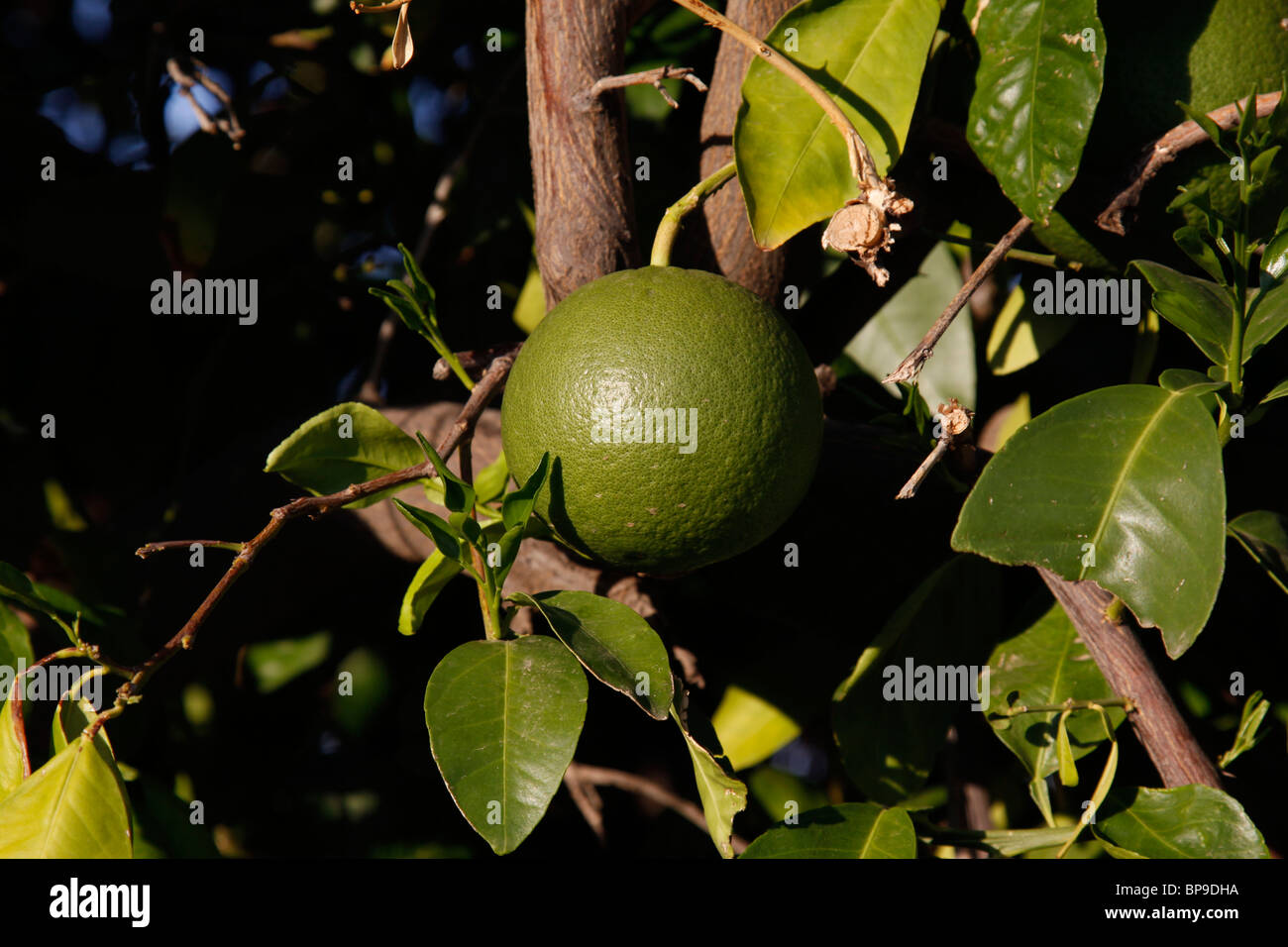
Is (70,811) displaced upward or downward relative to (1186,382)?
downward

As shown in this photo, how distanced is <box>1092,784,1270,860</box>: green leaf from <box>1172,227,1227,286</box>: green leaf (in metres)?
0.41

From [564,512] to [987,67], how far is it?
1.68 ft

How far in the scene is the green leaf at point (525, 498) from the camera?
2.46ft

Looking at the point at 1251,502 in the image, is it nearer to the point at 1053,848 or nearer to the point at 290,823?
the point at 1053,848

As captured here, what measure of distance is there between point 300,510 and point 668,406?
0.30 metres

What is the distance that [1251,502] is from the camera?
104 centimetres

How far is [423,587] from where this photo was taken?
83 centimetres

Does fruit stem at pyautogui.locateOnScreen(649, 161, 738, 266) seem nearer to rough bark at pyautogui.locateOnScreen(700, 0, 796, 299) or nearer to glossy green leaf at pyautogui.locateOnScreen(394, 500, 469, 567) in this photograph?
rough bark at pyautogui.locateOnScreen(700, 0, 796, 299)

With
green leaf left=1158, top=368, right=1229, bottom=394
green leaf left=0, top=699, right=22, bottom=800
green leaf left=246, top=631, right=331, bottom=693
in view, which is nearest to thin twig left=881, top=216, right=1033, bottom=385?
green leaf left=1158, top=368, right=1229, bottom=394

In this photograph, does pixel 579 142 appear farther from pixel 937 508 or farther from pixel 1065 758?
pixel 1065 758

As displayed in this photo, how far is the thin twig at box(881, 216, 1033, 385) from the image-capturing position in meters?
0.69

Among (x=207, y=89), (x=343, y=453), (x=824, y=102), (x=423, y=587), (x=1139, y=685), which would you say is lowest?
(x=1139, y=685)

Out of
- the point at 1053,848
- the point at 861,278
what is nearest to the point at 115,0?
the point at 861,278

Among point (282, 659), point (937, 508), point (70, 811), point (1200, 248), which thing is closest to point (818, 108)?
point (1200, 248)
